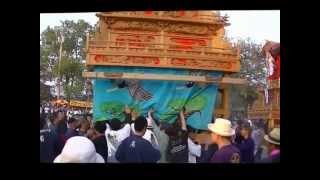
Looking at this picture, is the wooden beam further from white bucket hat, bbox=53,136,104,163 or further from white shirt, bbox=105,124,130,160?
white bucket hat, bbox=53,136,104,163

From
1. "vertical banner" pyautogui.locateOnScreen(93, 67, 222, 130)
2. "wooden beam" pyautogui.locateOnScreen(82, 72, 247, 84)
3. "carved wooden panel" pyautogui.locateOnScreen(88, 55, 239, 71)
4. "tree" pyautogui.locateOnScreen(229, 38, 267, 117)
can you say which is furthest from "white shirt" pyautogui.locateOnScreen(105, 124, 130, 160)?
"tree" pyautogui.locateOnScreen(229, 38, 267, 117)

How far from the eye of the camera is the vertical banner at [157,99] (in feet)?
17.3

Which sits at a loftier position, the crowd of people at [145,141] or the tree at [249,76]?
the tree at [249,76]

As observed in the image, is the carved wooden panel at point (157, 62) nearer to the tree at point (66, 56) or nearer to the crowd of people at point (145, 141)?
the tree at point (66, 56)

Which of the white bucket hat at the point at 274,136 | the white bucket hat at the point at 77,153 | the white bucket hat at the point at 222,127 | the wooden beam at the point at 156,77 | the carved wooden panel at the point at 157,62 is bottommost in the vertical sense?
the white bucket hat at the point at 77,153

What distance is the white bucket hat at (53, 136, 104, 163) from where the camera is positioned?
17.2 feet

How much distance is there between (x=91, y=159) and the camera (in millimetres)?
5270

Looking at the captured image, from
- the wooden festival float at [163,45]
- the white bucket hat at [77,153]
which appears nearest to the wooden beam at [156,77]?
the wooden festival float at [163,45]

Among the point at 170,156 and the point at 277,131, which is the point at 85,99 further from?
the point at 277,131

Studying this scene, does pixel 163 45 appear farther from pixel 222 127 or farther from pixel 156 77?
pixel 222 127

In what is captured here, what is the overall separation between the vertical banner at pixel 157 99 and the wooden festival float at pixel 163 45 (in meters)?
0.05

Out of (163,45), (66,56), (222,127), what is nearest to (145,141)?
(222,127)

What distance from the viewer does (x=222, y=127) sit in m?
5.24

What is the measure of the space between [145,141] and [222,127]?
2.15ft
